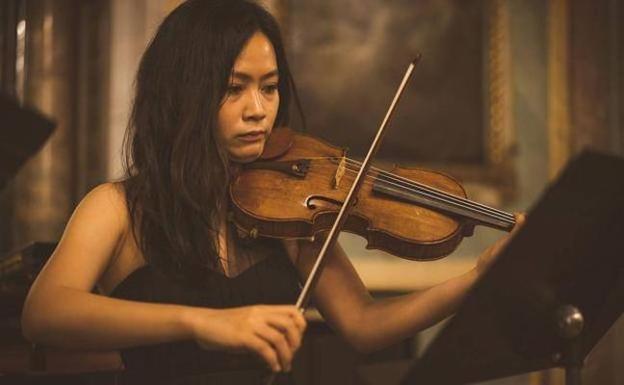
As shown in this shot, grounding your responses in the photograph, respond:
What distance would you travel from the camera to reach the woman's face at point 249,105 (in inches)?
52.6

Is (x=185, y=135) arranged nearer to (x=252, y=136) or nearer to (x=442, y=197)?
(x=252, y=136)

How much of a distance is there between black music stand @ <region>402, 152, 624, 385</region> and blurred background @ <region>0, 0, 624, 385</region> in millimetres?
1610

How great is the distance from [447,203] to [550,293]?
16.3 inches

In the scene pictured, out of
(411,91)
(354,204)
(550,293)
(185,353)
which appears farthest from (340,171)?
(411,91)

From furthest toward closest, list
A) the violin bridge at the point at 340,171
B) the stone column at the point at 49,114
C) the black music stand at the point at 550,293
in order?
the stone column at the point at 49,114 → the violin bridge at the point at 340,171 → the black music stand at the point at 550,293

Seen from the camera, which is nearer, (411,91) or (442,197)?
(442,197)

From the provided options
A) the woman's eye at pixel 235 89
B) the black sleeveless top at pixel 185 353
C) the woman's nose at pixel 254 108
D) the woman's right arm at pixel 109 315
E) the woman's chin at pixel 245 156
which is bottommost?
the black sleeveless top at pixel 185 353

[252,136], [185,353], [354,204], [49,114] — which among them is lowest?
[185,353]

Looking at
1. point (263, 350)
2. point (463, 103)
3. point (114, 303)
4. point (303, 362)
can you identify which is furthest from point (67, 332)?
point (463, 103)

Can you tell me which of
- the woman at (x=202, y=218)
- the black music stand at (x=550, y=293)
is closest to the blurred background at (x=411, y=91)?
the woman at (x=202, y=218)

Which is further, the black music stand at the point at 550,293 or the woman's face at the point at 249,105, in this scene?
the woman's face at the point at 249,105

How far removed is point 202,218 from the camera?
4.52 feet

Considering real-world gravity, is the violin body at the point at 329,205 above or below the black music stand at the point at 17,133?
below

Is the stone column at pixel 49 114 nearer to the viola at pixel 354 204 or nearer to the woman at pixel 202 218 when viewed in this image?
the woman at pixel 202 218
